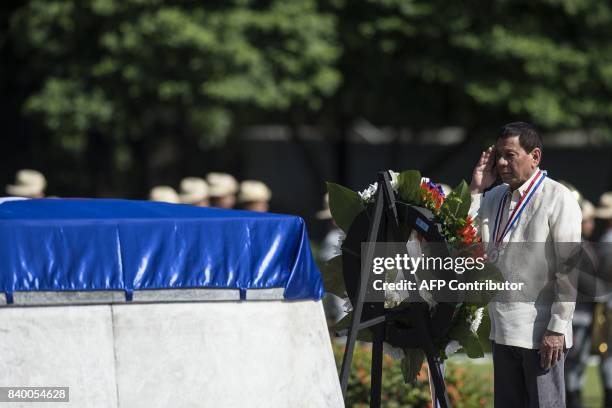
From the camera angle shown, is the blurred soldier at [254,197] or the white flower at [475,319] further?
the blurred soldier at [254,197]

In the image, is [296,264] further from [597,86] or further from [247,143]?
[247,143]

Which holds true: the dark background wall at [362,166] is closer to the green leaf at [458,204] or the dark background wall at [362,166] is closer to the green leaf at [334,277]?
the green leaf at [334,277]

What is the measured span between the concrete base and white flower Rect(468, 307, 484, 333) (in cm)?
85

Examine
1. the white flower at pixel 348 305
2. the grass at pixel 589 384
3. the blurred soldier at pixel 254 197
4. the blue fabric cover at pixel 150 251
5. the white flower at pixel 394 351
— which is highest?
the blurred soldier at pixel 254 197

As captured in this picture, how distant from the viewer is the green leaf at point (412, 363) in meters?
5.85

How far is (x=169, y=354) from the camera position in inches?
194

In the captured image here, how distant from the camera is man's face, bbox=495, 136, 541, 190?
548 cm

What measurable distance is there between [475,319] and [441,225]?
0.50 m

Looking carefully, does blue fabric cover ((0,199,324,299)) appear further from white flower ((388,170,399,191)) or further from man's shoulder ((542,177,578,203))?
man's shoulder ((542,177,578,203))

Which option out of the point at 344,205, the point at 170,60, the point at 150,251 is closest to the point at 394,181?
the point at 344,205

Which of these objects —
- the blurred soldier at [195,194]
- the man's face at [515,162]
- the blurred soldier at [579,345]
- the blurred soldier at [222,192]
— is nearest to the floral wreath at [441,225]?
the man's face at [515,162]

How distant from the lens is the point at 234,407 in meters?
5.00

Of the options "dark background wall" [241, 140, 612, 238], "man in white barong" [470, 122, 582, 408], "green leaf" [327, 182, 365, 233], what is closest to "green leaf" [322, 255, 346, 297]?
"green leaf" [327, 182, 365, 233]

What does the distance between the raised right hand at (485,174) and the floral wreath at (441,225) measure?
0.33 metres
